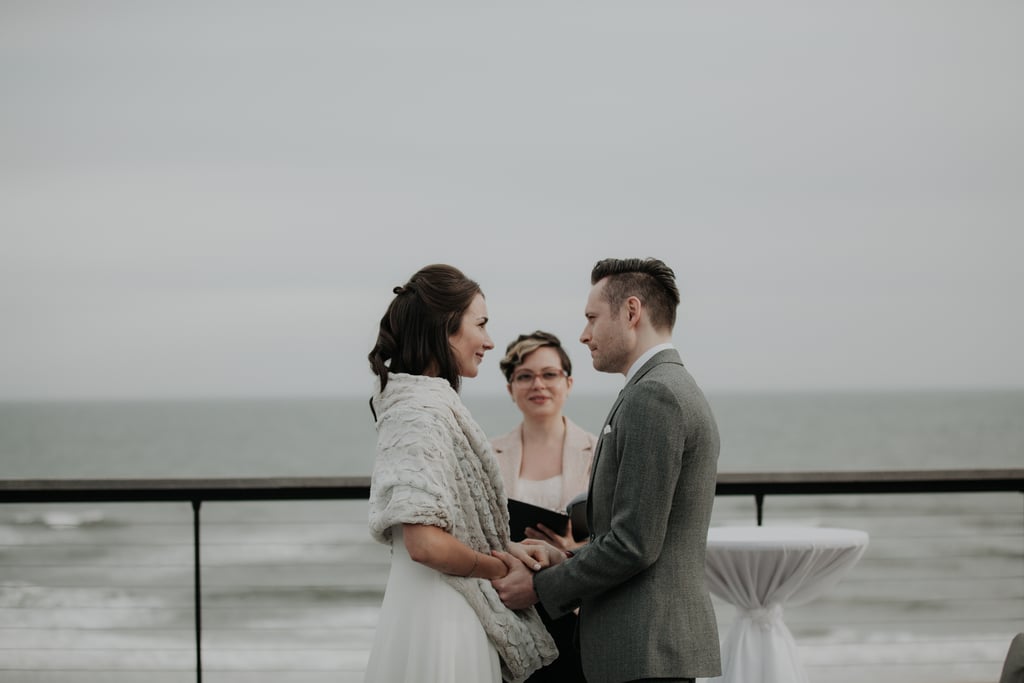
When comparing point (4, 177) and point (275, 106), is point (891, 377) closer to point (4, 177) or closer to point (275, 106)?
point (275, 106)

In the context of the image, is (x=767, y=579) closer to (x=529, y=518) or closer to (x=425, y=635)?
(x=529, y=518)

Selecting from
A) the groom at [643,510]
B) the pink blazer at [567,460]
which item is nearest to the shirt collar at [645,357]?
the groom at [643,510]

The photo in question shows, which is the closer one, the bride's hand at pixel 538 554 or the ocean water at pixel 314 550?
the bride's hand at pixel 538 554

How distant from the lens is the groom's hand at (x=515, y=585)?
7.70 ft

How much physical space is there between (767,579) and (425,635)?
138 cm

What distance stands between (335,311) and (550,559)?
26.7 meters

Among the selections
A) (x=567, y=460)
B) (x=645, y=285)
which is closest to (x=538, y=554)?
(x=645, y=285)

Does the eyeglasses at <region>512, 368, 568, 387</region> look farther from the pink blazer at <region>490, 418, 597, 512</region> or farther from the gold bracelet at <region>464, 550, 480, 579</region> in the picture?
the gold bracelet at <region>464, 550, 480, 579</region>

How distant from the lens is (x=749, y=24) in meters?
17.5

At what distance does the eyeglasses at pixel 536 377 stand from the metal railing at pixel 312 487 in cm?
68

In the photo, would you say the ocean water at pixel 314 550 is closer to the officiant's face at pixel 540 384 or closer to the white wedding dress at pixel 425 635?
the officiant's face at pixel 540 384

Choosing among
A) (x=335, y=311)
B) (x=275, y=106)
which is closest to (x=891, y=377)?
(x=335, y=311)

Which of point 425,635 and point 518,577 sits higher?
point 518,577

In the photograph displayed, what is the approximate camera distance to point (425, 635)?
224cm
